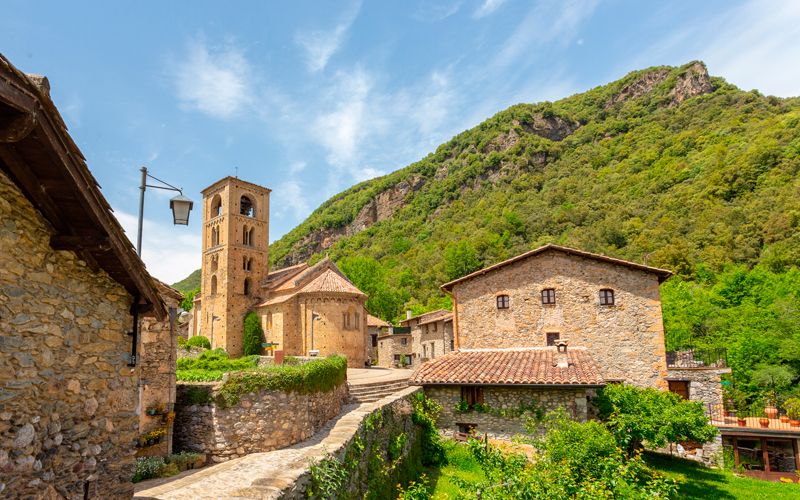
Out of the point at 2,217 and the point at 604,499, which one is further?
the point at 604,499

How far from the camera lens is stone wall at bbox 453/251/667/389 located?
19844 mm

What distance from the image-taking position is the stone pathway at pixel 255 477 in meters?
6.87

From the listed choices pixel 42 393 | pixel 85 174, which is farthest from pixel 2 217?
pixel 42 393

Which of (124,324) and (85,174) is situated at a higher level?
(85,174)

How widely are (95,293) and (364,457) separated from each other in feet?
25.4

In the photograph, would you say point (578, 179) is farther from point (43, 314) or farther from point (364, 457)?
point (43, 314)

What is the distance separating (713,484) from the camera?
671 inches

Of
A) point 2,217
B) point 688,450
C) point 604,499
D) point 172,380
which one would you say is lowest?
point 688,450

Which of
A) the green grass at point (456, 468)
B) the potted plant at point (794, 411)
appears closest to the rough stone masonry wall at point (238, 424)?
the green grass at point (456, 468)

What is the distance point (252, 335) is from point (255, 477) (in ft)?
103

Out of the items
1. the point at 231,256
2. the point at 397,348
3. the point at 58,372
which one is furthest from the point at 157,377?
the point at 397,348

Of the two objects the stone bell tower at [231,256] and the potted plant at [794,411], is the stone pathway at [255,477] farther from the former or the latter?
the stone bell tower at [231,256]

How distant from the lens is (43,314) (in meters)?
4.71

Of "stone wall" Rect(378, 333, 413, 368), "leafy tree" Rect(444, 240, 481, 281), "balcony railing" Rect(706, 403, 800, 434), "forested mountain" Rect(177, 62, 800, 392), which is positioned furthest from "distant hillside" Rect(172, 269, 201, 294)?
"balcony railing" Rect(706, 403, 800, 434)
